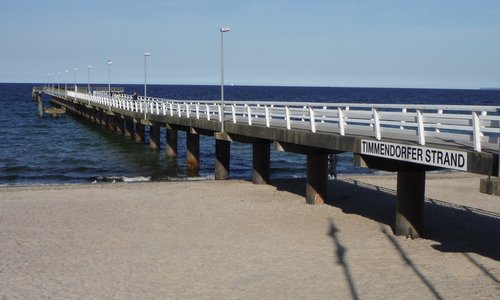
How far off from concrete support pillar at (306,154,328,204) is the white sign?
3.78 metres

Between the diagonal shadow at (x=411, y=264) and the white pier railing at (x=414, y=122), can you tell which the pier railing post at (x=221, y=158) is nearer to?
the white pier railing at (x=414, y=122)

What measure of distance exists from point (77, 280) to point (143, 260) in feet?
4.90

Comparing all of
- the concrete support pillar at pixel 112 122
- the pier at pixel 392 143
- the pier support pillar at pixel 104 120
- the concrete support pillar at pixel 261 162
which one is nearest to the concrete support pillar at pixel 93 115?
the pier support pillar at pixel 104 120

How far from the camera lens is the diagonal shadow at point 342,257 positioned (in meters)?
9.25

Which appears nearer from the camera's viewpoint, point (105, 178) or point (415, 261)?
point (415, 261)

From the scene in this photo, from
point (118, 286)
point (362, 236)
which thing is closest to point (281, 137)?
point (362, 236)

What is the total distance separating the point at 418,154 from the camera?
35.7 feet

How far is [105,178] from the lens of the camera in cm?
2430

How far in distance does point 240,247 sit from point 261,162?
28.5 ft

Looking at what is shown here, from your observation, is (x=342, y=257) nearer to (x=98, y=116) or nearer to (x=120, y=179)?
(x=120, y=179)

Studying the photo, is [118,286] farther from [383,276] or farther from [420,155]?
[420,155]

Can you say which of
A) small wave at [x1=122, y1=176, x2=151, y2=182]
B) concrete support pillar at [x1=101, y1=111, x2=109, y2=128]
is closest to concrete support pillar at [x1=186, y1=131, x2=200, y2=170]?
small wave at [x1=122, y1=176, x2=151, y2=182]

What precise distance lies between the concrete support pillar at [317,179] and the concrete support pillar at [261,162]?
12.9 feet

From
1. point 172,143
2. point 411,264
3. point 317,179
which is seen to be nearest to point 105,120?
point 172,143
